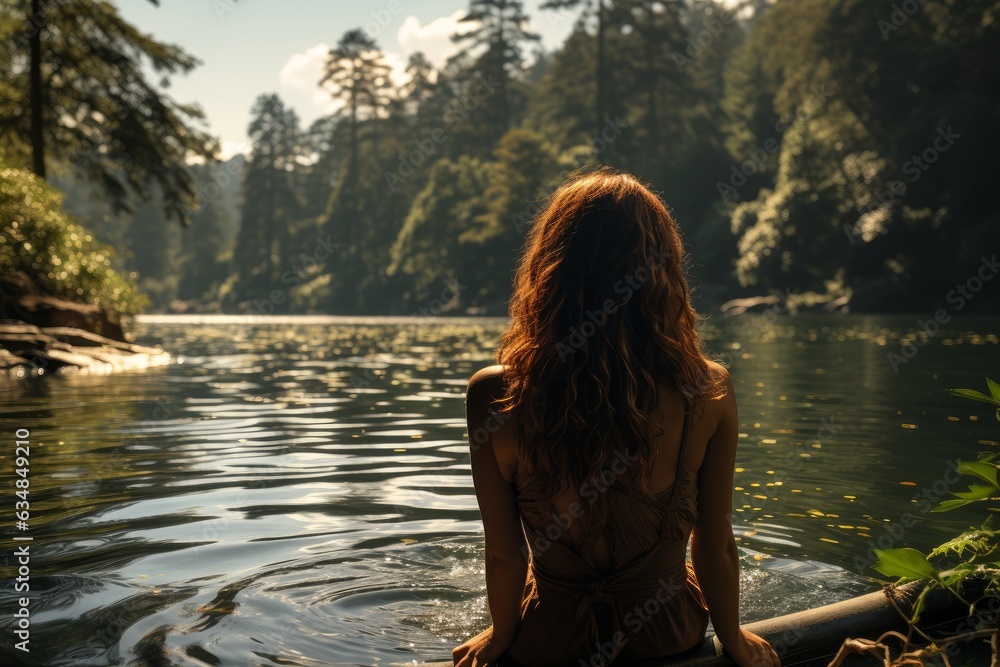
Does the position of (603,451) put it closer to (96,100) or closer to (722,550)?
(722,550)

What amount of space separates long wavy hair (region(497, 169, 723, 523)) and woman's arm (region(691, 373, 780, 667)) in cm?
21

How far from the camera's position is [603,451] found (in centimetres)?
275

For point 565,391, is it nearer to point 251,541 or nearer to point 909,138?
point 251,541

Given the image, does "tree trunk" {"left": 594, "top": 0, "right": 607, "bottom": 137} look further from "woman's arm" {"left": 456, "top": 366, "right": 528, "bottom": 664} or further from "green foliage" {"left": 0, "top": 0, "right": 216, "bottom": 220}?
"woman's arm" {"left": 456, "top": 366, "right": 528, "bottom": 664}

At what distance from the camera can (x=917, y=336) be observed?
2572 centimetres

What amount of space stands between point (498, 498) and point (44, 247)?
19.4 m

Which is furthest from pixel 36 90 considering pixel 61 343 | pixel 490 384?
pixel 490 384

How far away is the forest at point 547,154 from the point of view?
75.2 feet

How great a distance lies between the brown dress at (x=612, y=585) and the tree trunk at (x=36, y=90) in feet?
71.5

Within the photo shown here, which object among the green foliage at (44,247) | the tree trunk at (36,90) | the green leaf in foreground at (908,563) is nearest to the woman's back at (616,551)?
the green leaf in foreground at (908,563)

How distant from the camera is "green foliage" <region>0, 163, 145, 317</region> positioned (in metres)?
18.9

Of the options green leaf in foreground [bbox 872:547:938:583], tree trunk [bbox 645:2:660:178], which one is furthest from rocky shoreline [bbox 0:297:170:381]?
tree trunk [bbox 645:2:660:178]

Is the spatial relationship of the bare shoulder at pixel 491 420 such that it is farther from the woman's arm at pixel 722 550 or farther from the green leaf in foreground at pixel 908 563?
the green leaf in foreground at pixel 908 563

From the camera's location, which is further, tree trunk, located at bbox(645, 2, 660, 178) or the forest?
tree trunk, located at bbox(645, 2, 660, 178)
